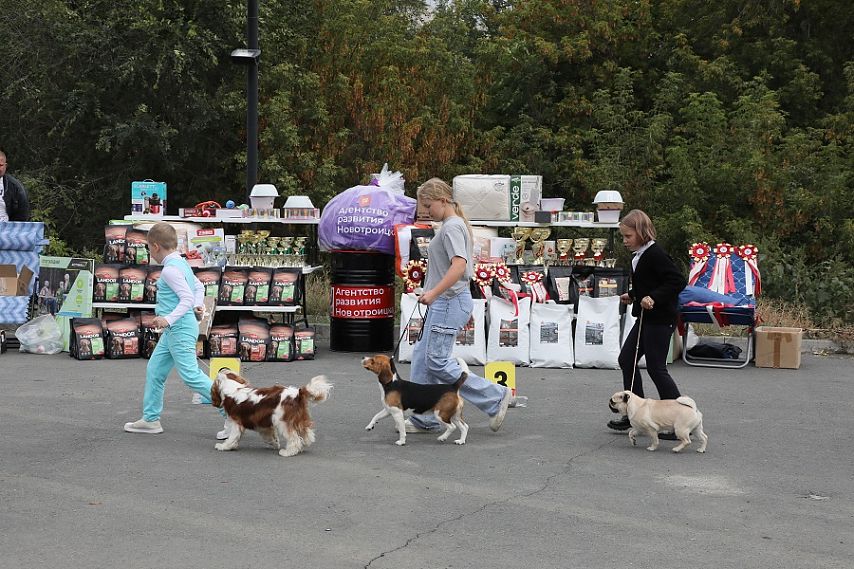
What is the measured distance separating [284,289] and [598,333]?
11.8 feet

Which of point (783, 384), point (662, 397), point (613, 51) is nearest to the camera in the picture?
point (662, 397)

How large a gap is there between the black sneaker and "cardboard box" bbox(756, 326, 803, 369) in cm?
424

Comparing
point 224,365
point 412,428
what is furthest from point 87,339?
point 412,428

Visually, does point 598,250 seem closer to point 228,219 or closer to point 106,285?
point 228,219

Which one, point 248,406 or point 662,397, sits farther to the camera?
point 662,397

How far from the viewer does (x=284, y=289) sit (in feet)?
41.6

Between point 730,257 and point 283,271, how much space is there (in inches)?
202

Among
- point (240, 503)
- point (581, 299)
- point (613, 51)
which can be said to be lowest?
point (240, 503)

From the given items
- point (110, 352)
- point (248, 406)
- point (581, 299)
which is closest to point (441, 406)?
point (248, 406)

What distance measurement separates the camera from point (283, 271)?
502 inches

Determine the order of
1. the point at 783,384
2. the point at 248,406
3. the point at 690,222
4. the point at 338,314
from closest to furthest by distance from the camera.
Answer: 1. the point at 248,406
2. the point at 783,384
3. the point at 338,314
4. the point at 690,222

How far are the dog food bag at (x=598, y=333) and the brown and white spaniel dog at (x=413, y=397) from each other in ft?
13.6

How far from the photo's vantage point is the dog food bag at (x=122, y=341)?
12320mm

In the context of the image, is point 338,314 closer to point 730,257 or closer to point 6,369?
point 6,369
